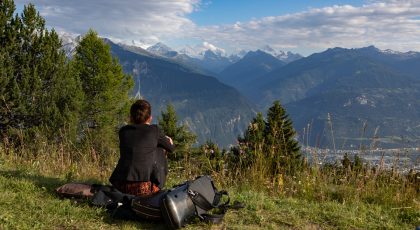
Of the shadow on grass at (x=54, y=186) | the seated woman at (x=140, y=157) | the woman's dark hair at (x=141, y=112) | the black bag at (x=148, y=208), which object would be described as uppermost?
the woman's dark hair at (x=141, y=112)

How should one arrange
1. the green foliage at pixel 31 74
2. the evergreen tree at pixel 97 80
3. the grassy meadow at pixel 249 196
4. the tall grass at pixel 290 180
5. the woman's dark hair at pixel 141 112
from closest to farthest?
the grassy meadow at pixel 249 196, the woman's dark hair at pixel 141 112, the tall grass at pixel 290 180, the green foliage at pixel 31 74, the evergreen tree at pixel 97 80

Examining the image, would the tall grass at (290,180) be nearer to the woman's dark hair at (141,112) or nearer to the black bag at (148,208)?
the black bag at (148,208)

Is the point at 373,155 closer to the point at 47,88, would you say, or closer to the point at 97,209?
the point at 97,209

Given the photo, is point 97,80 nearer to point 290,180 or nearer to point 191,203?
point 290,180

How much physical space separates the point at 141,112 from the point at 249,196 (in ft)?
7.30

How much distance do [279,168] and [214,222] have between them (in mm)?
2810

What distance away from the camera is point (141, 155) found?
5.97m

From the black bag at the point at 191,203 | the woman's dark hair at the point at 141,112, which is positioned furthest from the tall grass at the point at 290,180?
the woman's dark hair at the point at 141,112

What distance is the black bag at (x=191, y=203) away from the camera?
16.4 ft

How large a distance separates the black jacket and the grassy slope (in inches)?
27.9

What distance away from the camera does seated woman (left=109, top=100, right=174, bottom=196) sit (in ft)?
19.5

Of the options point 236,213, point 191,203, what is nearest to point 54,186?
point 191,203

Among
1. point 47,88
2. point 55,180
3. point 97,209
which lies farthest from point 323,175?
point 47,88

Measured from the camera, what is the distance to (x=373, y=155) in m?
7.46
